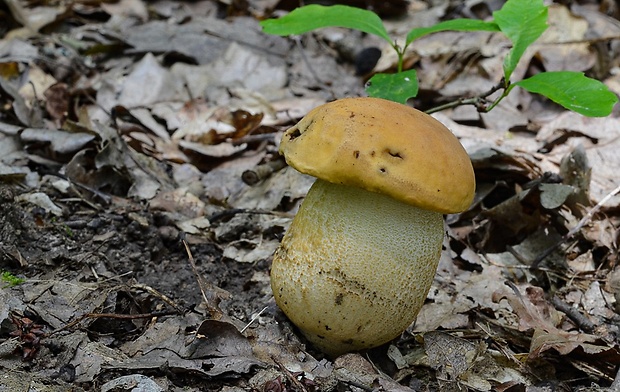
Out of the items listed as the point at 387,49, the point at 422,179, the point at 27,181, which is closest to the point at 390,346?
the point at 422,179

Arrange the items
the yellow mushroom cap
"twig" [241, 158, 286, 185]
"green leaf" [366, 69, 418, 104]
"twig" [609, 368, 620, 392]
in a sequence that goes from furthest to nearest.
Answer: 1. "twig" [241, 158, 286, 185]
2. "green leaf" [366, 69, 418, 104]
3. "twig" [609, 368, 620, 392]
4. the yellow mushroom cap

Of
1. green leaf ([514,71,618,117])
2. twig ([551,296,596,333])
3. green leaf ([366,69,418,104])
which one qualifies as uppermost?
green leaf ([514,71,618,117])

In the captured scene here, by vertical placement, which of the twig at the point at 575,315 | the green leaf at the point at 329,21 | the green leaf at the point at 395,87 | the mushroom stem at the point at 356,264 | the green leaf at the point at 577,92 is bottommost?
the twig at the point at 575,315

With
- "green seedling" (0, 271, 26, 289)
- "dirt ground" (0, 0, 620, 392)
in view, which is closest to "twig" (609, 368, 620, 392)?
"dirt ground" (0, 0, 620, 392)

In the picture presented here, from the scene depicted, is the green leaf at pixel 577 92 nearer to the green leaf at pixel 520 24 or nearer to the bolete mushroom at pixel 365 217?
the green leaf at pixel 520 24

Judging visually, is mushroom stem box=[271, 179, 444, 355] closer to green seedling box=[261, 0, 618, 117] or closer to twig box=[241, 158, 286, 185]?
green seedling box=[261, 0, 618, 117]

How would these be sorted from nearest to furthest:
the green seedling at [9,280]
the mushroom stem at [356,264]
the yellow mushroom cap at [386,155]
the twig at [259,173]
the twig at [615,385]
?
the yellow mushroom cap at [386,155] → the mushroom stem at [356,264] → the twig at [615,385] → the green seedling at [9,280] → the twig at [259,173]

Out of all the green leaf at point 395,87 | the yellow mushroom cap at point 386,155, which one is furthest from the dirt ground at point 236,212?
the green leaf at point 395,87
